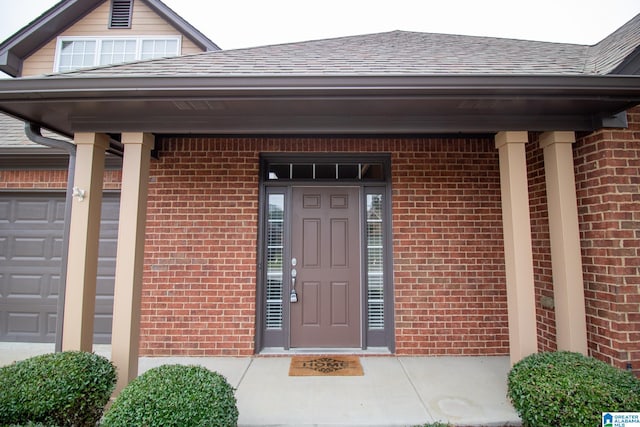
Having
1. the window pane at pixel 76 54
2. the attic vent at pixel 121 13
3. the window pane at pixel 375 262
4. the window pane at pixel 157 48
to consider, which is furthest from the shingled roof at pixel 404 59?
the window pane at pixel 76 54

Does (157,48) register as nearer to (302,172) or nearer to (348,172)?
(302,172)

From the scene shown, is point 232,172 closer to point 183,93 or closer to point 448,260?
point 183,93

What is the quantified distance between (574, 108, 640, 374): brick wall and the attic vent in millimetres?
7593

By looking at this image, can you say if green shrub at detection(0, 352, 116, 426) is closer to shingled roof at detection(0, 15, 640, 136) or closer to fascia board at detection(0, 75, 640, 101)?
shingled roof at detection(0, 15, 640, 136)

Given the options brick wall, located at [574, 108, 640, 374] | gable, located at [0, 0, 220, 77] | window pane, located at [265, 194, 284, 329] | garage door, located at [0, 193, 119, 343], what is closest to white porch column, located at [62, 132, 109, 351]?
garage door, located at [0, 193, 119, 343]

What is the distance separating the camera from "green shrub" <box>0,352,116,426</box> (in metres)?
2.15

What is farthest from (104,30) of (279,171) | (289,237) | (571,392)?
(571,392)

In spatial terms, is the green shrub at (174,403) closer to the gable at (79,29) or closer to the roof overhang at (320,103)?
the roof overhang at (320,103)

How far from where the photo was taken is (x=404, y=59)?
346 centimetres

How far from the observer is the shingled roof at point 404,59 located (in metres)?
2.95

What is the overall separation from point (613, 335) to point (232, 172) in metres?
4.16

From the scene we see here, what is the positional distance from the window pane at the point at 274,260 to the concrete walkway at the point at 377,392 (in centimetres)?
52

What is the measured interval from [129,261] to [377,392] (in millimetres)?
2541

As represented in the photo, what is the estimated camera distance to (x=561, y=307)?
288 centimetres
